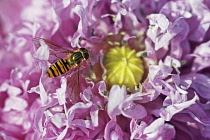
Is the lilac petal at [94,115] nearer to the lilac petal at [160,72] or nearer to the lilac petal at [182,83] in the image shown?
the lilac petal at [160,72]

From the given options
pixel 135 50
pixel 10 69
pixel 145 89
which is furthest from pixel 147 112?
pixel 10 69

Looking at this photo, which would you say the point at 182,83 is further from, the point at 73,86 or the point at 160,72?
the point at 73,86

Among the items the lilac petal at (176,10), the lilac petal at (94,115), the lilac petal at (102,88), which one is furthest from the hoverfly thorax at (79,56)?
the lilac petal at (176,10)

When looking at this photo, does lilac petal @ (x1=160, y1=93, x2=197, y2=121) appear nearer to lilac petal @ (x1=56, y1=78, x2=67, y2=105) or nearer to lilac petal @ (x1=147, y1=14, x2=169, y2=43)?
lilac petal @ (x1=147, y1=14, x2=169, y2=43)

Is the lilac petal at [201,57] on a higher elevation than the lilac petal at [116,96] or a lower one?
lower

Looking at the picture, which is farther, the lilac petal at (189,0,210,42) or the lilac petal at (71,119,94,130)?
the lilac petal at (189,0,210,42)

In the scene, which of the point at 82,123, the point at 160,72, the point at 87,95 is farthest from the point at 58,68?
the point at 160,72

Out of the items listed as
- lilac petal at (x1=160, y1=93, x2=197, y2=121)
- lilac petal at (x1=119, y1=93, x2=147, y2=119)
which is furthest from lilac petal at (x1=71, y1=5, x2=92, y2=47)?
lilac petal at (x1=160, y1=93, x2=197, y2=121)
